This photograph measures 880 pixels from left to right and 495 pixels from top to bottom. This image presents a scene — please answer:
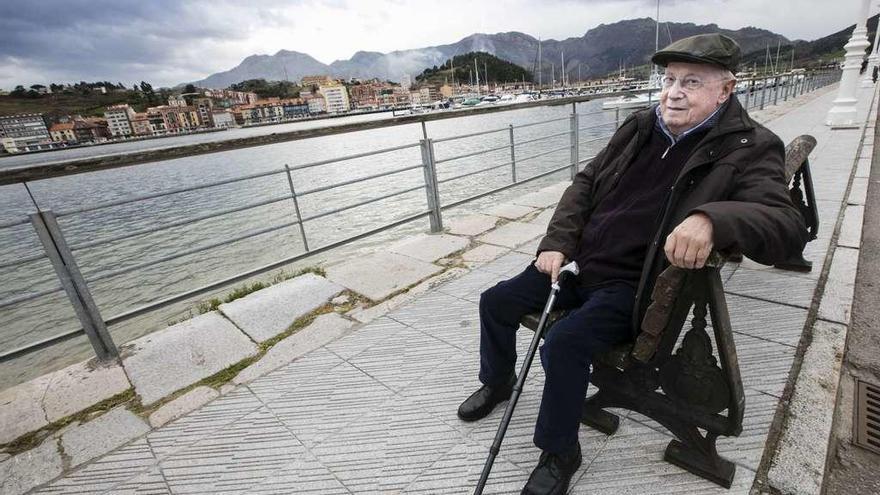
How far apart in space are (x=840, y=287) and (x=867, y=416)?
4.04 ft

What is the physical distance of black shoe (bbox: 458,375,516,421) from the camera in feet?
6.32

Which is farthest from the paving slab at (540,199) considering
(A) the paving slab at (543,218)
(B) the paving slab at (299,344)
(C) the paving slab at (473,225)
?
(B) the paving slab at (299,344)

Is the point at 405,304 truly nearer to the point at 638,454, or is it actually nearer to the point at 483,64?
the point at 638,454

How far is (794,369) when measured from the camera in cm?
199

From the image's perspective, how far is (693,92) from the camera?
1641 millimetres

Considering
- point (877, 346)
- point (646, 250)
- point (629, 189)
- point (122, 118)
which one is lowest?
point (877, 346)

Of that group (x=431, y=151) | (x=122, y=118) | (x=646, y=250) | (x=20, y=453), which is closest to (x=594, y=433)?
(x=646, y=250)

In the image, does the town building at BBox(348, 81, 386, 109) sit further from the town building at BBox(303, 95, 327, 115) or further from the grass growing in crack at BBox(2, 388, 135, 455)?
the grass growing in crack at BBox(2, 388, 135, 455)

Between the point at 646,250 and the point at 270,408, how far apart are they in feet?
6.42

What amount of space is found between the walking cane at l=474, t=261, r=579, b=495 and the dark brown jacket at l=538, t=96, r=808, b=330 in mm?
191

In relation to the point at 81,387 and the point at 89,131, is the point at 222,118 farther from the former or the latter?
the point at 81,387

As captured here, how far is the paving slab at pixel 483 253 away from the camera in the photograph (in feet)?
12.7

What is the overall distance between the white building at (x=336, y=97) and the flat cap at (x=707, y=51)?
110 m

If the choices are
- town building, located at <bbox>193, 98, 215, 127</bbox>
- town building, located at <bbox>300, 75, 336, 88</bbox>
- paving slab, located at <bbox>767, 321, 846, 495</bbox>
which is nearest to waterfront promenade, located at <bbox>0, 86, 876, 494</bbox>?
paving slab, located at <bbox>767, 321, 846, 495</bbox>
